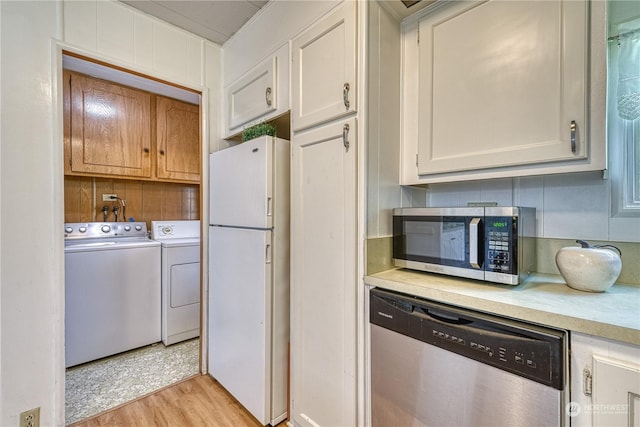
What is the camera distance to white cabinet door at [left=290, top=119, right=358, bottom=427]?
121 cm

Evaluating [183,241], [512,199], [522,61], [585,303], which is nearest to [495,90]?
[522,61]

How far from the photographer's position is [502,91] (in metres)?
1.07

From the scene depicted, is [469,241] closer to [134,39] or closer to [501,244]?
[501,244]

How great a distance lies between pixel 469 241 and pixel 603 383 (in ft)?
1.60

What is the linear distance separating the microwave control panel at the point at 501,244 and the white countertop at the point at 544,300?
0.25ft

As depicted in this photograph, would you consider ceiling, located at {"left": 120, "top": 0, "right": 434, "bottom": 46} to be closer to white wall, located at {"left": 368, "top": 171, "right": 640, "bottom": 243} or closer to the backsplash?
white wall, located at {"left": 368, "top": 171, "right": 640, "bottom": 243}

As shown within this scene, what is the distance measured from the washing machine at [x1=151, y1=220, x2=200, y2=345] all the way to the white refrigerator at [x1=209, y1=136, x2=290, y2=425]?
0.96 m

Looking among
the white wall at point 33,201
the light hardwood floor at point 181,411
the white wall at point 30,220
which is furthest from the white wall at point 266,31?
the light hardwood floor at point 181,411

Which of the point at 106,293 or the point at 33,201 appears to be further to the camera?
the point at 106,293

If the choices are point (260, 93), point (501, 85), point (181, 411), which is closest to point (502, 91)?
point (501, 85)

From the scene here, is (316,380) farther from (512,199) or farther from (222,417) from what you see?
(512,199)

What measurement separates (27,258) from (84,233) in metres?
1.29

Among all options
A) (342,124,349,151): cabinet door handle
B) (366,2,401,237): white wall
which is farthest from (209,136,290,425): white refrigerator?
(366,2,401,237): white wall

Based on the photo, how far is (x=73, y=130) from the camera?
2338 mm
